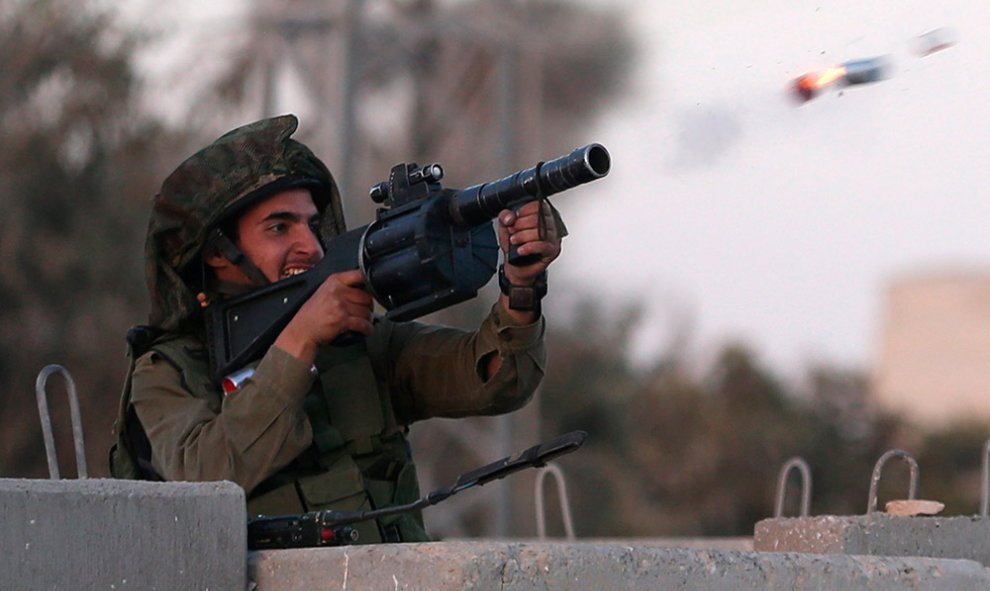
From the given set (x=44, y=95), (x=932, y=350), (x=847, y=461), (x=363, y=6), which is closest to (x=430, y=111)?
(x=363, y=6)

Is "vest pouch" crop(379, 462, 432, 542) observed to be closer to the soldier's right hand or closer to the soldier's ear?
the soldier's right hand

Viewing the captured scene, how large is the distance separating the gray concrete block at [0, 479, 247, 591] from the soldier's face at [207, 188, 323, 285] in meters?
1.45

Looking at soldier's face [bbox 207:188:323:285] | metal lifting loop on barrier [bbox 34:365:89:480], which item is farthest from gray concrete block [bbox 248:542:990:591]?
soldier's face [bbox 207:188:323:285]

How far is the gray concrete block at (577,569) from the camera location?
303cm

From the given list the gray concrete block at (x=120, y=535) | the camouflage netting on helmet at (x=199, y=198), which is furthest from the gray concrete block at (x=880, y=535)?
the camouflage netting on helmet at (x=199, y=198)

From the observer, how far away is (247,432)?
14.1 ft

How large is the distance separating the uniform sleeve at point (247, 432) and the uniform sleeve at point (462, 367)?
1.75 ft

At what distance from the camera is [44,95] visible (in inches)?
915

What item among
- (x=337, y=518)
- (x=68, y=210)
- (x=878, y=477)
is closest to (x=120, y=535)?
(x=337, y=518)

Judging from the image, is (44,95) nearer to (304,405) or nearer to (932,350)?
(932,350)

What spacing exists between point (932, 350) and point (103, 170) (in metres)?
16.8

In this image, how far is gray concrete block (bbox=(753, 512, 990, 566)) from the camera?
3.86 metres

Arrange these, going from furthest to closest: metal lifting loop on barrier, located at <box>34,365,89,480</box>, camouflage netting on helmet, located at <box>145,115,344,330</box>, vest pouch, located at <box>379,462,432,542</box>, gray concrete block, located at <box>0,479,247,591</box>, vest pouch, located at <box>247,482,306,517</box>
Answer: camouflage netting on helmet, located at <box>145,115,344,330</box> → vest pouch, located at <box>379,462,432,542</box> → vest pouch, located at <box>247,482,306,517</box> → metal lifting loop on barrier, located at <box>34,365,89,480</box> → gray concrete block, located at <box>0,479,247,591</box>

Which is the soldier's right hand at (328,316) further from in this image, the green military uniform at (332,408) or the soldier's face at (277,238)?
the soldier's face at (277,238)
